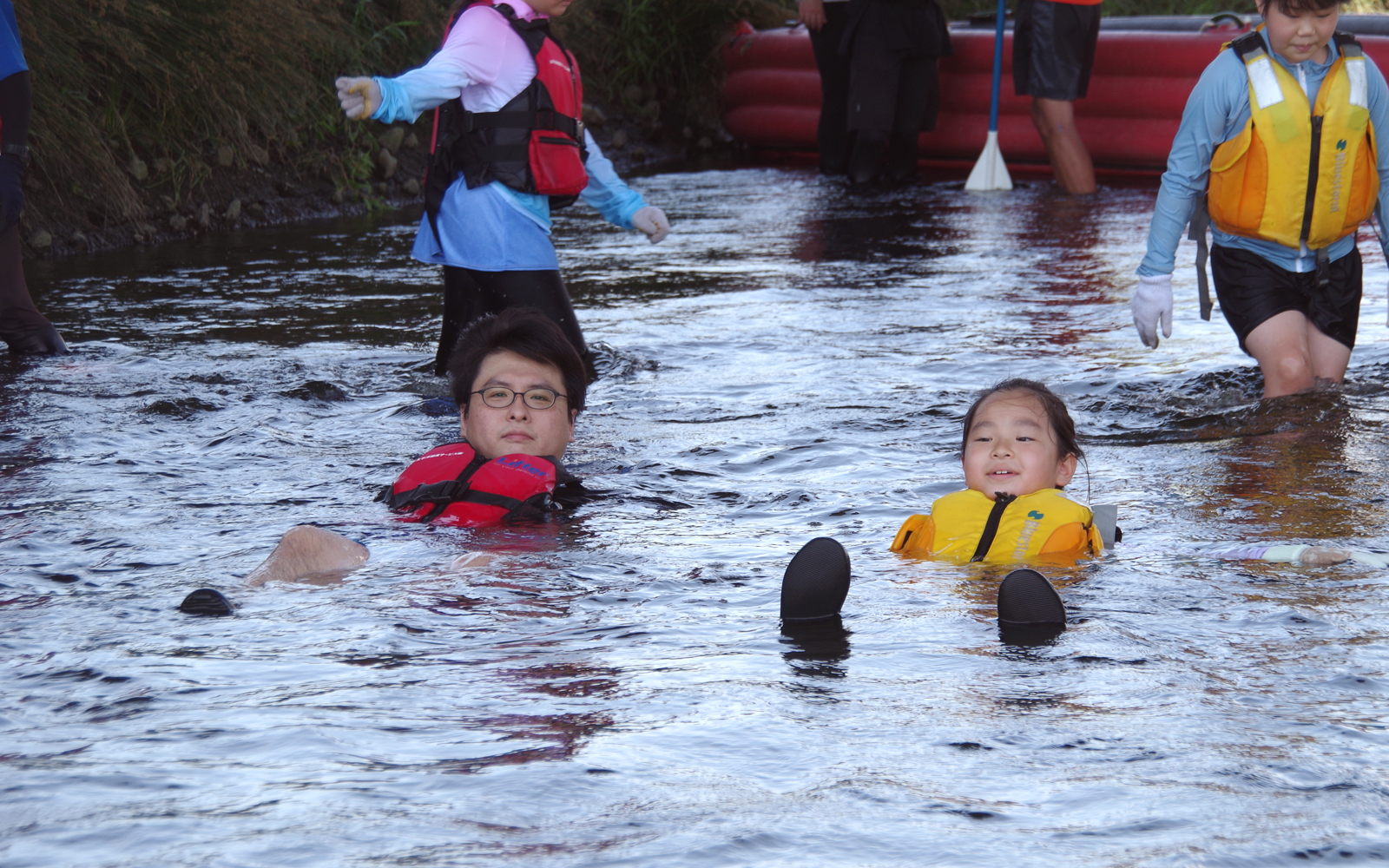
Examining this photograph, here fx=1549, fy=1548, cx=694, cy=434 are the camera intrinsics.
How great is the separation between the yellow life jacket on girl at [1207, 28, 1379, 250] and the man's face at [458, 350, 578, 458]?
2460 mm

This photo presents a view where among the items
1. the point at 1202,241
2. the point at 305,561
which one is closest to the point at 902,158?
the point at 1202,241

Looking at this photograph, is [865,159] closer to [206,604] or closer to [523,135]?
[523,135]

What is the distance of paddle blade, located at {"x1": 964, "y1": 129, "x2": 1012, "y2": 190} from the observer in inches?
519

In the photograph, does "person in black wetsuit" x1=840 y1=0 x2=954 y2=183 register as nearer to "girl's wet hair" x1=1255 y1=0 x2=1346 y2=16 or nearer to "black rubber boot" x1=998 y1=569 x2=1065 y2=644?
"girl's wet hair" x1=1255 y1=0 x2=1346 y2=16

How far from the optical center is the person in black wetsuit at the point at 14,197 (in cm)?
626

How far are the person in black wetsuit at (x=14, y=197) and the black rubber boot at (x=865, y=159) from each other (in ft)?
27.1

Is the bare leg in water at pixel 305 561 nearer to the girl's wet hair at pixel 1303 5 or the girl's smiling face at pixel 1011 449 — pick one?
the girl's smiling face at pixel 1011 449

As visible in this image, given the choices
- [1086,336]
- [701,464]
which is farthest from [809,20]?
[701,464]

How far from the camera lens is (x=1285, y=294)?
5.45 m

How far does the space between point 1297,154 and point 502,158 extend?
2737 mm

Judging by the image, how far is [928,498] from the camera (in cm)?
464

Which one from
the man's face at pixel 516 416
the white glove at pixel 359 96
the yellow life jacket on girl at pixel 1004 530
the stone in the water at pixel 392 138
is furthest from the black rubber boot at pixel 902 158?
the yellow life jacket on girl at pixel 1004 530

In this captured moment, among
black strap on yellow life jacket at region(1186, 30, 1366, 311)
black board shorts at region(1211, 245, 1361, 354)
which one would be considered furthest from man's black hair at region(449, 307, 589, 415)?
black board shorts at region(1211, 245, 1361, 354)

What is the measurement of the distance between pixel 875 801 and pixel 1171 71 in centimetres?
1208
